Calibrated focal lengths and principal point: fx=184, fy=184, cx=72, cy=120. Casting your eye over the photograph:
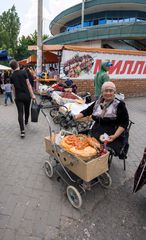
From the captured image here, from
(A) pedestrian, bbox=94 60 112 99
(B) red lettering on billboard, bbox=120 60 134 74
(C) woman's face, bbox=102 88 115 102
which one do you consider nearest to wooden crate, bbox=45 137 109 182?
(C) woman's face, bbox=102 88 115 102

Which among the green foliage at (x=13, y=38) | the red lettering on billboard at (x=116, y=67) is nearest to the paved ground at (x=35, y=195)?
the red lettering on billboard at (x=116, y=67)

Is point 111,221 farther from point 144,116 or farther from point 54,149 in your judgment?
point 144,116

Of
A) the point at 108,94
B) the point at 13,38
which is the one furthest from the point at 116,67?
the point at 13,38

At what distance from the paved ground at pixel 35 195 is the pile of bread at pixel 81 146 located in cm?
75

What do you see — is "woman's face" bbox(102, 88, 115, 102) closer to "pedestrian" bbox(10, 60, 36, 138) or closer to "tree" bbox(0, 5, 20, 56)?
"pedestrian" bbox(10, 60, 36, 138)

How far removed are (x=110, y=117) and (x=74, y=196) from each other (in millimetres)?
1305

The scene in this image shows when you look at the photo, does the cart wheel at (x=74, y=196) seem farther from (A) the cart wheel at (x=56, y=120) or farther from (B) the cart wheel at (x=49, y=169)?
(A) the cart wheel at (x=56, y=120)

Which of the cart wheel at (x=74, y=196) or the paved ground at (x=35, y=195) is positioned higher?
the cart wheel at (x=74, y=196)

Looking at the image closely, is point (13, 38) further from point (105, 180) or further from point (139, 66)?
point (105, 180)

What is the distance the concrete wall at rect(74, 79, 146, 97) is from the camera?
963cm

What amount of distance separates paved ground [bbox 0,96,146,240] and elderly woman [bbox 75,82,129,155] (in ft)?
2.59

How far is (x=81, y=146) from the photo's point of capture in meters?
2.58

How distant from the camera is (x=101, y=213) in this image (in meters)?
2.47

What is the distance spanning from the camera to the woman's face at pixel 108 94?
281cm
